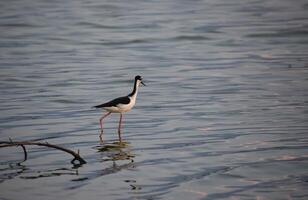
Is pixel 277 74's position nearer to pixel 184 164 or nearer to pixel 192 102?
pixel 192 102

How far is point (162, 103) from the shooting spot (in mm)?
22047

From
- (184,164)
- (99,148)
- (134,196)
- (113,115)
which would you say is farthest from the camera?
(113,115)

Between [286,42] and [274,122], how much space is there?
17194 mm

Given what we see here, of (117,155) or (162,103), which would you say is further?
(162,103)

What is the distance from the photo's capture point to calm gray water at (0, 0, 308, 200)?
13453mm

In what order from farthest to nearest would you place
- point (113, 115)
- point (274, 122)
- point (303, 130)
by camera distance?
point (113, 115)
point (274, 122)
point (303, 130)

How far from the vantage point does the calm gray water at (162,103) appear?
13453 millimetres

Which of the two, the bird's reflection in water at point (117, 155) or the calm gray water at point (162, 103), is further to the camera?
the bird's reflection in water at point (117, 155)

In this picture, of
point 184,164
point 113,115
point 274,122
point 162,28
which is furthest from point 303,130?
point 162,28

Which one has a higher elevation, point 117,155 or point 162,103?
point 162,103

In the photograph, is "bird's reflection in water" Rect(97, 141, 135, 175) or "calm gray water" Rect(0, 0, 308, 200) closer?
"calm gray water" Rect(0, 0, 308, 200)

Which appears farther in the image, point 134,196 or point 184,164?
point 184,164

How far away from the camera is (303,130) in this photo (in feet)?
57.0

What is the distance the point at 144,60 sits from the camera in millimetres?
31672
